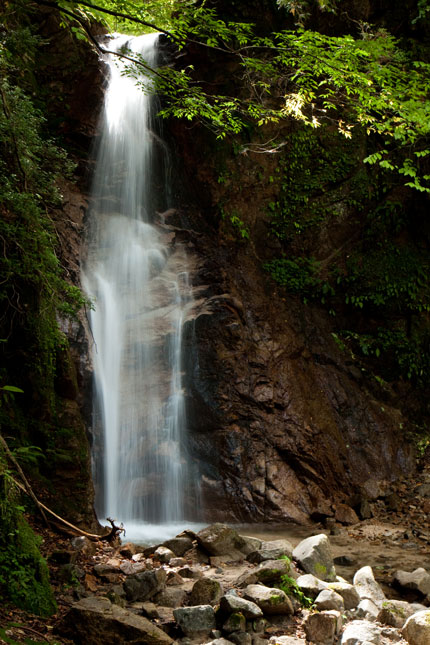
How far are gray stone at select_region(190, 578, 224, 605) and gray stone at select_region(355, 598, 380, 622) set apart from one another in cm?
138

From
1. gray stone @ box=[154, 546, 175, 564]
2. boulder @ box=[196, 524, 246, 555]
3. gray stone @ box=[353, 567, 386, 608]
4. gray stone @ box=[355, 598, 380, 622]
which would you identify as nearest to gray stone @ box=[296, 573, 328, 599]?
gray stone @ box=[355, 598, 380, 622]

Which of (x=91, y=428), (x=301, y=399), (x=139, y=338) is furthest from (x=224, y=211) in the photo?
(x=91, y=428)

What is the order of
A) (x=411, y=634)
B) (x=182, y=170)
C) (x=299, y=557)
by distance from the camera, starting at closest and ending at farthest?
(x=411, y=634), (x=299, y=557), (x=182, y=170)

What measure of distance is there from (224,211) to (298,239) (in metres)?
1.84

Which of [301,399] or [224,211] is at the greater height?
[224,211]

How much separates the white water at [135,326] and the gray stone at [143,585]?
3041 millimetres

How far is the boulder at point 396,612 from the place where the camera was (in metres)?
4.78

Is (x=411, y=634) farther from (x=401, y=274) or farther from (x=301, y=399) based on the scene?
(x=401, y=274)

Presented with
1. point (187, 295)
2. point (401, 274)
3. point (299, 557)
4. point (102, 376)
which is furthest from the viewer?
point (401, 274)

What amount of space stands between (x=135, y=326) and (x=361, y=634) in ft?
22.0

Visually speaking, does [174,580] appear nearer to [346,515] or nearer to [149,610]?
[149,610]

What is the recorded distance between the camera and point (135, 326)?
9.90 meters

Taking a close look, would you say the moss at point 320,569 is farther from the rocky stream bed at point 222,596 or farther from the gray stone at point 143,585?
the gray stone at point 143,585

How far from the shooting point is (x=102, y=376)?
8797mm
